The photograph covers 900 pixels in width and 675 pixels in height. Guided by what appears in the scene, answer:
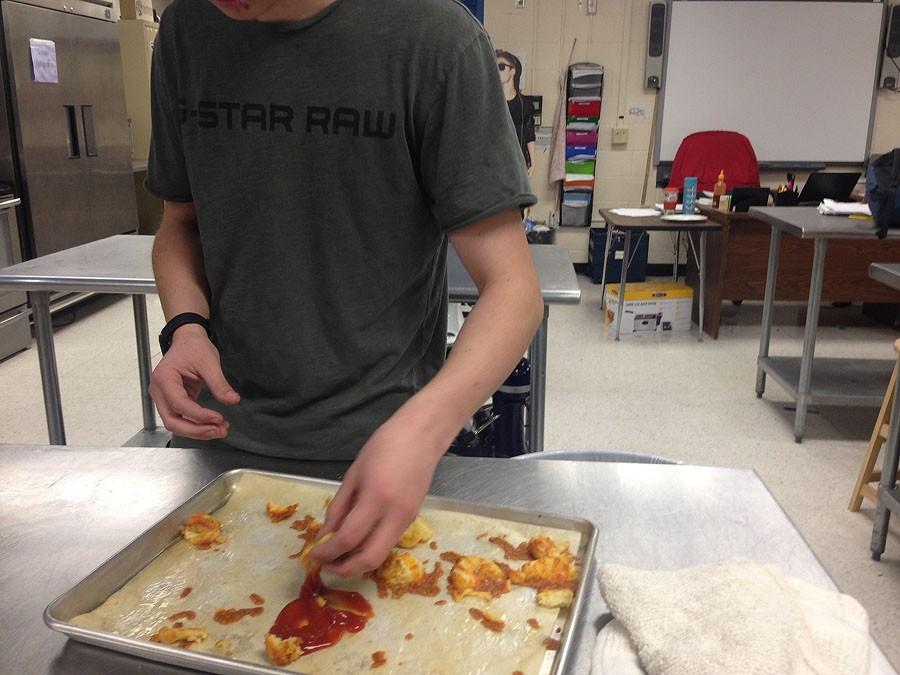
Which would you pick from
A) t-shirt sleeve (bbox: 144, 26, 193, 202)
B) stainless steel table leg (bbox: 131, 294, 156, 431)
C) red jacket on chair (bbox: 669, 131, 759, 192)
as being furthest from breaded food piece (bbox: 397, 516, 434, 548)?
red jacket on chair (bbox: 669, 131, 759, 192)

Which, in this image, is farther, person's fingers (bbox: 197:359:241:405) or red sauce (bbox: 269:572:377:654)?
person's fingers (bbox: 197:359:241:405)

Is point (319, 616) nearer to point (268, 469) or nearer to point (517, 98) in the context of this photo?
point (268, 469)

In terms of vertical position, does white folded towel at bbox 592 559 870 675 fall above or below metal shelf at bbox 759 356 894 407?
above

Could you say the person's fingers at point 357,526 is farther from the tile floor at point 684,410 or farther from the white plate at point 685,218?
the white plate at point 685,218

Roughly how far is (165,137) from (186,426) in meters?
0.42

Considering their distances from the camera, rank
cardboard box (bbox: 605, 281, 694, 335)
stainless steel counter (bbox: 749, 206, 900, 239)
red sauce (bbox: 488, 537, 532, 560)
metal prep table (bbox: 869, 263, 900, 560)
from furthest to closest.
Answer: cardboard box (bbox: 605, 281, 694, 335)
stainless steel counter (bbox: 749, 206, 900, 239)
metal prep table (bbox: 869, 263, 900, 560)
red sauce (bbox: 488, 537, 532, 560)

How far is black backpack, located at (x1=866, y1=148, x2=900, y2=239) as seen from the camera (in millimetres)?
2898

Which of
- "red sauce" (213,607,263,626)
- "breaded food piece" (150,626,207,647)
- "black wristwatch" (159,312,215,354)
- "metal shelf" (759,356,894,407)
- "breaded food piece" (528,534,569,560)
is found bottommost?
"metal shelf" (759,356,894,407)

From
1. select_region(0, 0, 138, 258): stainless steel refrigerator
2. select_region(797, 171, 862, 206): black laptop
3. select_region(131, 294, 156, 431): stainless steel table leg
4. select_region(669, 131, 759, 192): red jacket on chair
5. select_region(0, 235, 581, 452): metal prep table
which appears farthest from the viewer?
select_region(669, 131, 759, 192): red jacket on chair

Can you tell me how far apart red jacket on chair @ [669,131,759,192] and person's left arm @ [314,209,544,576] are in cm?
468

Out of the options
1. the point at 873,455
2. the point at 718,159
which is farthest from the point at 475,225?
the point at 718,159

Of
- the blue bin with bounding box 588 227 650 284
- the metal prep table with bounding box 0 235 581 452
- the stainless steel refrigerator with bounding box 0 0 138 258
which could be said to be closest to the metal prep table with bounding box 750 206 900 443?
the metal prep table with bounding box 0 235 581 452

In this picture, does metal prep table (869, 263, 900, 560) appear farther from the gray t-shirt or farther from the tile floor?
the gray t-shirt

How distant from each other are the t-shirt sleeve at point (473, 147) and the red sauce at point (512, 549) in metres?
0.35
